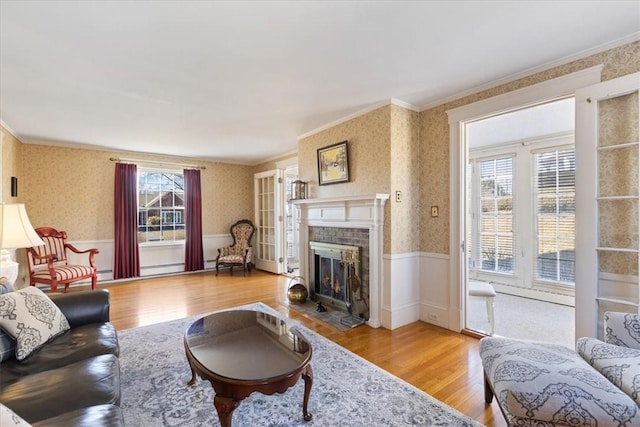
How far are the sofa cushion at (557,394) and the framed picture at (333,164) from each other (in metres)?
2.56

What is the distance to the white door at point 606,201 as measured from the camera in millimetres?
2051

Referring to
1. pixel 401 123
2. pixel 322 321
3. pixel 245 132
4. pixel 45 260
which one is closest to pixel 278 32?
pixel 401 123

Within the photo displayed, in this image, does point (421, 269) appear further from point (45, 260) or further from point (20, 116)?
point (45, 260)

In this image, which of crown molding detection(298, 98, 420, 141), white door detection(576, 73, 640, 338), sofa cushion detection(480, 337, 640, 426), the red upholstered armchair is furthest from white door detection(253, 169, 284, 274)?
sofa cushion detection(480, 337, 640, 426)

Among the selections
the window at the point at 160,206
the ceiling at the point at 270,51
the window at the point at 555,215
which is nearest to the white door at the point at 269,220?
the window at the point at 160,206

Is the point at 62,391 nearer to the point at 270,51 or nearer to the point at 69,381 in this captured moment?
the point at 69,381

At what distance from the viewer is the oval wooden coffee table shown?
147cm

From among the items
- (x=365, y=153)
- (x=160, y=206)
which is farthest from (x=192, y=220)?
(x=365, y=153)

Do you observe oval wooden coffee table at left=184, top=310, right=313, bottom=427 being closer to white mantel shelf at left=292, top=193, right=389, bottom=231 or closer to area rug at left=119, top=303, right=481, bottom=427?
area rug at left=119, top=303, right=481, bottom=427

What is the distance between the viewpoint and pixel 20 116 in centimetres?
354

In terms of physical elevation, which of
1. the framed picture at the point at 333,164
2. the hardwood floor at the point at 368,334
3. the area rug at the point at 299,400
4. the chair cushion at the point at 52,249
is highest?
the framed picture at the point at 333,164

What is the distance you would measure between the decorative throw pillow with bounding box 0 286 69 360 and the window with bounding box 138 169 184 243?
4.05 m

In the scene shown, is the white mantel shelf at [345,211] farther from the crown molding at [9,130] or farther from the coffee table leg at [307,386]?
the crown molding at [9,130]

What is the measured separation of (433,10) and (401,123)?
4.92 feet
